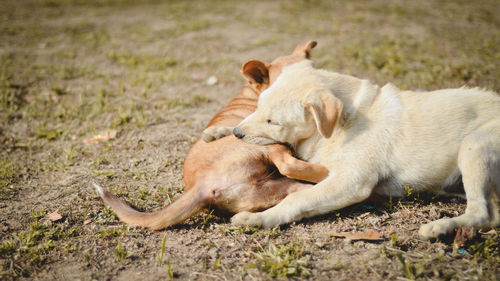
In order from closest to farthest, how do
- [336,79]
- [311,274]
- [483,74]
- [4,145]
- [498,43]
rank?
[311,274], [336,79], [4,145], [483,74], [498,43]

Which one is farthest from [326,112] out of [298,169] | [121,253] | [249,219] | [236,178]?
[121,253]

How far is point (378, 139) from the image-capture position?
124 inches

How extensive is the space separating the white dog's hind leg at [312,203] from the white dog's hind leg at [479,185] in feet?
1.71

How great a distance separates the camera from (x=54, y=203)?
3461mm

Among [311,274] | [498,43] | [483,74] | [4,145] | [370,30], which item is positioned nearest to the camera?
[311,274]

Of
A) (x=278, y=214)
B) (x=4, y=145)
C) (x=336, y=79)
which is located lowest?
(x=4, y=145)

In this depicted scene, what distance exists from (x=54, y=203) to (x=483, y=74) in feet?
19.2

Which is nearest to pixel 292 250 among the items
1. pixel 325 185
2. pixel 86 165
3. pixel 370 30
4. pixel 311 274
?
pixel 311 274

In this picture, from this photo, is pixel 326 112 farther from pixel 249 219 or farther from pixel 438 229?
pixel 438 229

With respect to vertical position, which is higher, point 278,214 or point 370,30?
point 370,30

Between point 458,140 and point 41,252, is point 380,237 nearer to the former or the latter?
point 458,140

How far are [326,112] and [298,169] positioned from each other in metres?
0.50

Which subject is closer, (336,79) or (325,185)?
(325,185)

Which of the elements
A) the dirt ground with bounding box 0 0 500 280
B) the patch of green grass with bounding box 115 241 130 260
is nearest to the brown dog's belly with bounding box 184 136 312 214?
the dirt ground with bounding box 0 0 500 280
